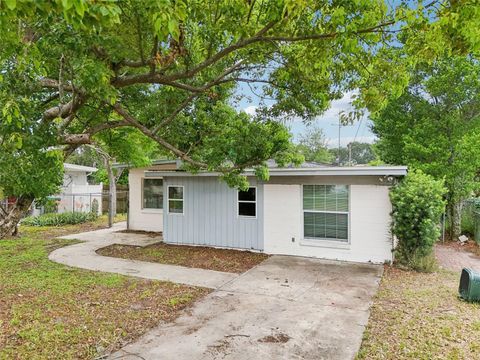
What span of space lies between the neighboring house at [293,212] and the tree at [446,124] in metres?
3.99

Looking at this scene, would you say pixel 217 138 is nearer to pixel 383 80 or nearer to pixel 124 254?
pixel 383 80

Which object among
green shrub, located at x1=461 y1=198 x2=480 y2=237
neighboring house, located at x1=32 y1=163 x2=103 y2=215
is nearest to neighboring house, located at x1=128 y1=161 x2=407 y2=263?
green shrub, located at x1=461 y1=198 x2=480 y2=237

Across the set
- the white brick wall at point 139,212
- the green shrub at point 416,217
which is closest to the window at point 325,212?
the green shrub at point 416,217

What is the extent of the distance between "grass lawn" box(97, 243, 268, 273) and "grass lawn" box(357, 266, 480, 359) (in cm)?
339

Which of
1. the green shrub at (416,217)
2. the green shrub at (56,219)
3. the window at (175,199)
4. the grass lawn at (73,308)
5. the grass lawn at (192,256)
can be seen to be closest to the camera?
the grass lawn at (73,308)

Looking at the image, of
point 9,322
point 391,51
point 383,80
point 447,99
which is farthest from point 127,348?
point 447,99

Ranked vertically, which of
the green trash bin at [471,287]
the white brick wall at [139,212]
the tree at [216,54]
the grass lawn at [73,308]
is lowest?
the grass lawn at [73,308]

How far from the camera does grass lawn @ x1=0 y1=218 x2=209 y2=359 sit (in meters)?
4.38

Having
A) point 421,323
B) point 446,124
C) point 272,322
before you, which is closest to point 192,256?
point 272,322

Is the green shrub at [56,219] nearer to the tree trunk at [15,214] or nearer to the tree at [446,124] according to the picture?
the tree trunk at [15,214]

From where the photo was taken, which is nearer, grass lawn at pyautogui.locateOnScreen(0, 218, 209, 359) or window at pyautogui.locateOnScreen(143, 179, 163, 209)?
grass lawn at pyautogui.locateOnScreen(0, 218, 209, 359)

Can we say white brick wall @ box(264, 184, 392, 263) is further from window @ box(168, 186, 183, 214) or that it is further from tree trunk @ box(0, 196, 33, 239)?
tree trunk @ box(0, 196, 33, 239)

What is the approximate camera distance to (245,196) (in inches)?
402

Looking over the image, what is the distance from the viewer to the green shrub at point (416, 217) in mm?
7859
